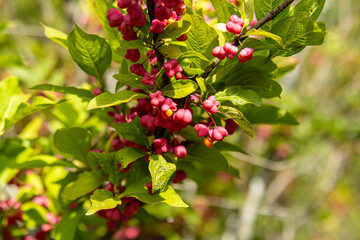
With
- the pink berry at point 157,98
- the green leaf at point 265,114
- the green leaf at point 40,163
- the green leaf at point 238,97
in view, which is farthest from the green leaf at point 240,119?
the green leaf at point 40,163

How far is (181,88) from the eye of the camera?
1.87 feet

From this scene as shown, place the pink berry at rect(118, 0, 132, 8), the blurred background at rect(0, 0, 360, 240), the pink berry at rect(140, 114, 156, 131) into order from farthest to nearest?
the blurred background at rect(0, 0, 360, 240), the pink berry at rect(140, 114, 156, 131), the pink berry at rect(118, 0, 132, 8)

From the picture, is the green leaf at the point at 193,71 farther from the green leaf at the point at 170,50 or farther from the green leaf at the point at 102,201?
the green leaf at the point at 102,201

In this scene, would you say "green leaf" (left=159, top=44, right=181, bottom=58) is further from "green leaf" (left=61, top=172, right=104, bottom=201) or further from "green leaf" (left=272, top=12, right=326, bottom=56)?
"green leaf" (left=61, top=172, right=104, bottom=201)

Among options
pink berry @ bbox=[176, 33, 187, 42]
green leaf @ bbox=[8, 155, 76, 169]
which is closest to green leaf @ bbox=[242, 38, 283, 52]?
pink berry @ bbox=[176, 33, 187, 42]

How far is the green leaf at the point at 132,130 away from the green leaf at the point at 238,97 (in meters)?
0.18

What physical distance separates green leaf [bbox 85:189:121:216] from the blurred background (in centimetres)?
25

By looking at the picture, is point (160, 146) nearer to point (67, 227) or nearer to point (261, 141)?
point (67, 227)

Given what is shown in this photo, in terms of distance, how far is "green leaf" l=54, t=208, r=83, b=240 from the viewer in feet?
2.61

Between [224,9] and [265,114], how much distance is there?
319 millimetres

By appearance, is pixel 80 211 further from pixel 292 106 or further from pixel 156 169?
pixel 292 106

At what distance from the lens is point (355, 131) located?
2254 millimetres

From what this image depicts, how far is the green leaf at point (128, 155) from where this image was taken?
2.05 feet

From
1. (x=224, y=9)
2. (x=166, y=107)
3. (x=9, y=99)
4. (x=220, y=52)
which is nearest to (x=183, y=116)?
(x=166, y=107)
